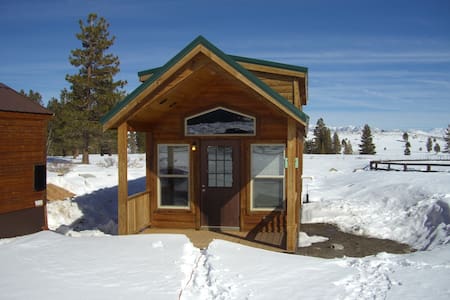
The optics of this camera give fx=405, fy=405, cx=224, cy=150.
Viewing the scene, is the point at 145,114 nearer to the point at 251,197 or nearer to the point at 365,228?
the point at 251,197

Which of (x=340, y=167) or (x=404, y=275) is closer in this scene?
(x=404, y=275)

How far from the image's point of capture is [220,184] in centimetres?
961

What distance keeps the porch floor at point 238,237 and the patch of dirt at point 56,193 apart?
856 centimetres

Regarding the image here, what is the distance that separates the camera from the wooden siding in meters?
Result: 11.5

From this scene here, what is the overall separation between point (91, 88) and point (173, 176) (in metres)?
22.9

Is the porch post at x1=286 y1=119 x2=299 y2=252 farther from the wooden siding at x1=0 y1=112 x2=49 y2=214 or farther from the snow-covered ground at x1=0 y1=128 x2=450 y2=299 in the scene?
the wooden siding at x1=0 y1=112 x2=49 y2=214

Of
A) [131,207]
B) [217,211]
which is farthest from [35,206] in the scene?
[217,211]

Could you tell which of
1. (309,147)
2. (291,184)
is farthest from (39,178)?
(309,147)

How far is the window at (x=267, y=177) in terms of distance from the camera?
9.44 m

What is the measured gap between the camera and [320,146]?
2566 inches

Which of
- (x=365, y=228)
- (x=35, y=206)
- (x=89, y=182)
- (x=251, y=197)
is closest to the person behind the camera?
(x=251, y=197)

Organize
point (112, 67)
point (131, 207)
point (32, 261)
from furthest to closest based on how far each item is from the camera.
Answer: point (112, 67) → point (131, 207) → point (32, 261)

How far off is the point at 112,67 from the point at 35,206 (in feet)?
67.2

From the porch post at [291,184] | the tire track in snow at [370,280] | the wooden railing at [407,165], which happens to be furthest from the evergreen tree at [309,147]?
the tire track in snow at [370,280]
